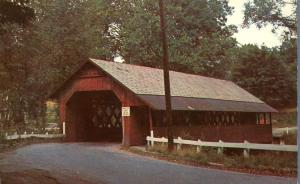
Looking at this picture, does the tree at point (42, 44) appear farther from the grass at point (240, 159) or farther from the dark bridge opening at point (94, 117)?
the dark bridge opening at point (94, 117)

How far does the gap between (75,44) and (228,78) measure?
6.98 metres

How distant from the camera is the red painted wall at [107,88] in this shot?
24328mm

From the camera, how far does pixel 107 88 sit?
25.7 meters

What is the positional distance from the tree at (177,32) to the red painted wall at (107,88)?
8.90 metres

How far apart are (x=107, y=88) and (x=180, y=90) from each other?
5.27 metres

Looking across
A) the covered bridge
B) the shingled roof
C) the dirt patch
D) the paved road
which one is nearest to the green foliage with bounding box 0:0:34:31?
the dirt patch

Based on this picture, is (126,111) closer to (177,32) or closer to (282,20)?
(177,32)

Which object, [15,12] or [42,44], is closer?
[15,12]

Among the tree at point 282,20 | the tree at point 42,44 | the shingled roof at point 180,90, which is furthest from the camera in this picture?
the shingled roof at point 180,90

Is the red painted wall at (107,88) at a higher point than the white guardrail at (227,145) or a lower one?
higher

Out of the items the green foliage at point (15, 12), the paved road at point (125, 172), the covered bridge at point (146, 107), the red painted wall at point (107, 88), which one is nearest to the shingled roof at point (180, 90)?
the covered bridge at point (146, 107)

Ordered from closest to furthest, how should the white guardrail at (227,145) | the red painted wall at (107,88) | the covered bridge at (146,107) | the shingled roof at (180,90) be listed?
the white guardrail at (227,145), the shingled roof at (180,90), the covered bridge at (146,107), the red painted wall at (107,88)

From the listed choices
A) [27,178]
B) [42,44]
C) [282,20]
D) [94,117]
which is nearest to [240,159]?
[282,20]

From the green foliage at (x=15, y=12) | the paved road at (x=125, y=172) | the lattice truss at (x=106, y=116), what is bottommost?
the paved road at (x=125, y=172)
